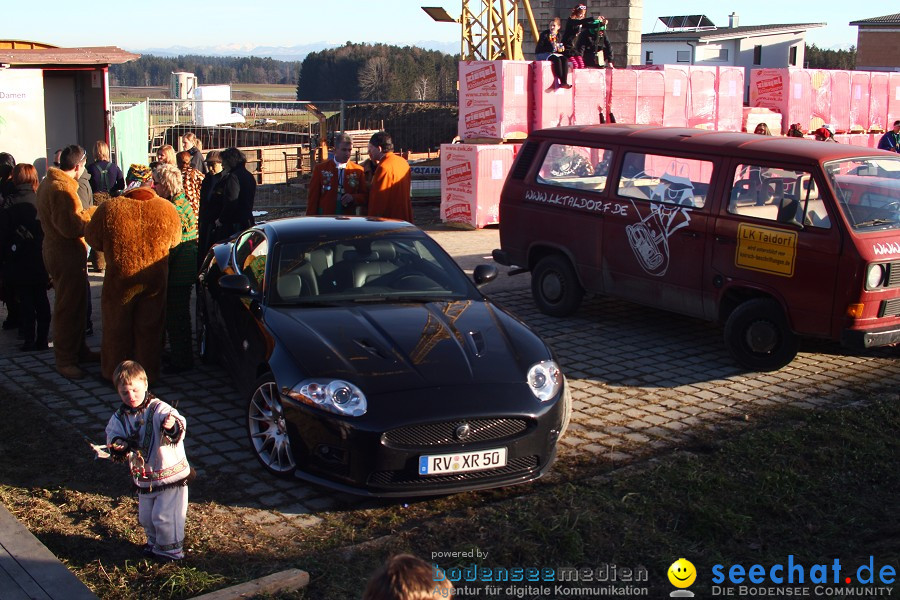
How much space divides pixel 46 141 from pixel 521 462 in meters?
10.5

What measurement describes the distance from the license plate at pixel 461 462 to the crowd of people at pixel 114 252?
321cm

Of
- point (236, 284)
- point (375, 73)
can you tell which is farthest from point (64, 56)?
point (375, 73)

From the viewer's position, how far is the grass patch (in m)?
4.84

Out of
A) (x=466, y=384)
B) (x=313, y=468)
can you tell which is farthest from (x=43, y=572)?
(x=466, y=384)

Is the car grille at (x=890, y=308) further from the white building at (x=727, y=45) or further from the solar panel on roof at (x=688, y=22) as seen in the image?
the solar panel on roof at (x=688, y=22)

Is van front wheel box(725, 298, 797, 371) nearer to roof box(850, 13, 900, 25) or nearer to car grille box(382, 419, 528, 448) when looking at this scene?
car grille box(382, 419, 528, 448)

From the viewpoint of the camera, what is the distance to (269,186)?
21.8 meters

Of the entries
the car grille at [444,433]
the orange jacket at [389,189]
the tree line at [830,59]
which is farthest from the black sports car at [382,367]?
the tree line at [830,59]

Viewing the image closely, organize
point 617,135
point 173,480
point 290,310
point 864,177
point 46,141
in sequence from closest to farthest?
point 173,480 < point 290,310 < point 864,177 < point 617,135 < point 46,141

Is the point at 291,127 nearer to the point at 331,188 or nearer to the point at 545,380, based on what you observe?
the point at 331,188

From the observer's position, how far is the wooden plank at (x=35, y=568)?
4.36 m

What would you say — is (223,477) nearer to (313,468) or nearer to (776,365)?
(313,468)

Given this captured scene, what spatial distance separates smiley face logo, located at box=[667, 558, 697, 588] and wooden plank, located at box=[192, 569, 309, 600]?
1.74m

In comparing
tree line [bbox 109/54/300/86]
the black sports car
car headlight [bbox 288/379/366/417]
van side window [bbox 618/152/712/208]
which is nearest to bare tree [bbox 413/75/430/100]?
tree line [bbox 109/54/300/86]
